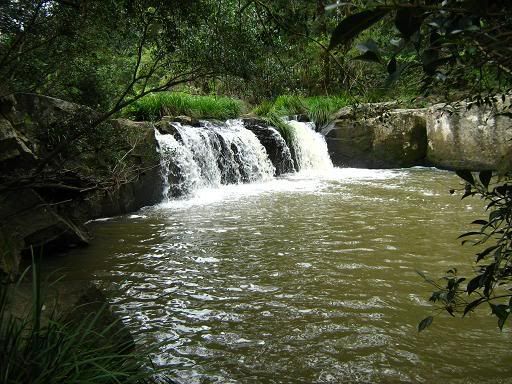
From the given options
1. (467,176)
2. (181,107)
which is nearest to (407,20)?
(467,176)

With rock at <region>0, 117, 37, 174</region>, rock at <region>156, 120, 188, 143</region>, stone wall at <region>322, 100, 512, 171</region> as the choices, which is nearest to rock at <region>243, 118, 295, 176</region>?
stone wall at <region>322, 100, 512, 171</region>

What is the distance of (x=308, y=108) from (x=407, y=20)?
45.3ft

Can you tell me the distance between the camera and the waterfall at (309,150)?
12.7 meters

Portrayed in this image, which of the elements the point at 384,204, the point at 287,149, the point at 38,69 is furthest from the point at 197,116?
the point at 38,69

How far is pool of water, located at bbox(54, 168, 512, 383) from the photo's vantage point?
287 centimetres

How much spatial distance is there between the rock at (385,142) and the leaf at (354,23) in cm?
1180

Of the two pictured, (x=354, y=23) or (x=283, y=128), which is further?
(x=283, y=128)

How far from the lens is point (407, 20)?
0.90 meters

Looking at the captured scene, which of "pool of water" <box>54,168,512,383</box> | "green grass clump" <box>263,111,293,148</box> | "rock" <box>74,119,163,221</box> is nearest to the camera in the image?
"pool of water" <box>54,168,512,383</box>

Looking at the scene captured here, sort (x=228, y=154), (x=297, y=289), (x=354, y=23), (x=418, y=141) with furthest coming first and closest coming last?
1. (x=418, y=141)
2. (x=228, y=154)
3. (x=297, y=289)
4. (x=354, y=23)

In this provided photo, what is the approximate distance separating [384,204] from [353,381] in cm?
529

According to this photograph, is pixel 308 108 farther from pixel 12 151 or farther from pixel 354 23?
pixel 354 23

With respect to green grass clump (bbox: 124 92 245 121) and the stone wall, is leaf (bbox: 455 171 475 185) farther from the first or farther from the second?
the stone wall

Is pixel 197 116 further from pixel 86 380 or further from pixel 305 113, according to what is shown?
pixel 86 380
